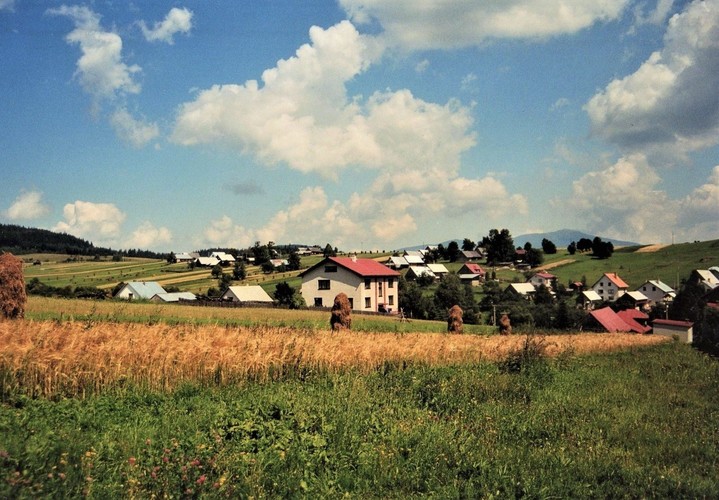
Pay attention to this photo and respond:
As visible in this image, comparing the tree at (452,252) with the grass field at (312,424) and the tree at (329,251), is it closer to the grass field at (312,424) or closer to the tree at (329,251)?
the tree at (329,251)

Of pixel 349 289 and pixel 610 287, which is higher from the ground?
pixel 610 287

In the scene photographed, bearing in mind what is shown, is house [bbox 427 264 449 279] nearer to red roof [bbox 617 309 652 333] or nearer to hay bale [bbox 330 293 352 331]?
red roof [bbox 617 309 652 333]

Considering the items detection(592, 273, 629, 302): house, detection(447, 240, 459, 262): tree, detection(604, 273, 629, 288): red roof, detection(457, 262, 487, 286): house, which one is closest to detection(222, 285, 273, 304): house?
detection(457, 262, 487, 286): house

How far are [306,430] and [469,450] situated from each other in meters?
2.92

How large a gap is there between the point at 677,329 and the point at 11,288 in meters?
62.0

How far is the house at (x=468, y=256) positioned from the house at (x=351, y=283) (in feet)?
399

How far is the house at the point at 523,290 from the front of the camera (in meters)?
114

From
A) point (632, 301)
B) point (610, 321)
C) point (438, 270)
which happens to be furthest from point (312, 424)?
point (438, 270)

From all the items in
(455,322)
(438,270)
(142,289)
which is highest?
(438,270)

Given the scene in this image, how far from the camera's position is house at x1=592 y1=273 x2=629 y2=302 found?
120 meters

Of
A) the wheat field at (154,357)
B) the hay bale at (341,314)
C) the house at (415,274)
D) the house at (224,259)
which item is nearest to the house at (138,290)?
the hay bale at (341,314)

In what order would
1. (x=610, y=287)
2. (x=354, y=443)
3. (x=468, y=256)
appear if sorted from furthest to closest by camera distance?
(x=468, y=256) → (x=610, y=287) → (x=354, y=443)

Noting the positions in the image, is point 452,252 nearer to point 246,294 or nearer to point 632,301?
point 632,301

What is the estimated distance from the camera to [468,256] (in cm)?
19350
